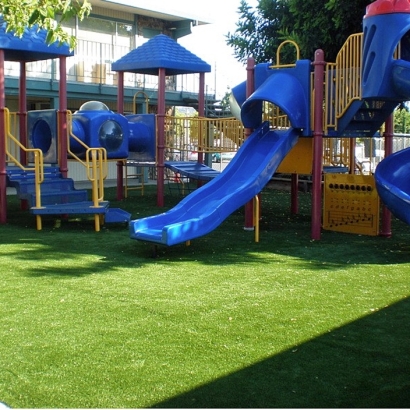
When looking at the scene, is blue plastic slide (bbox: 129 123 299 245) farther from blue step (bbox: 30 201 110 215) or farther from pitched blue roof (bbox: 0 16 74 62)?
pitched blue roof (bbox: 0 16 74 62)

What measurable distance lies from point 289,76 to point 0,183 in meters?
5.74

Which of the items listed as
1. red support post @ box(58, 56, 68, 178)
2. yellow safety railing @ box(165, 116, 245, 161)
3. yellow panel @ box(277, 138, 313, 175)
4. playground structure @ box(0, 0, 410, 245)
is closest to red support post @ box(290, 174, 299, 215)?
playground structure @ box(0, 0, 410, 245)

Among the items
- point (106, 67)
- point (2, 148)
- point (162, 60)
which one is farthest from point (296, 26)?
point (106, 67)

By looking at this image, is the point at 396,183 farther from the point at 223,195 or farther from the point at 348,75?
the point at 223,195

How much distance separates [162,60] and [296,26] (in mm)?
3463

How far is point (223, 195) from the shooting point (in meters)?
10.5

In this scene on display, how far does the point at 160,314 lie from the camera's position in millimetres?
6363

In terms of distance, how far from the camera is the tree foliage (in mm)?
15664

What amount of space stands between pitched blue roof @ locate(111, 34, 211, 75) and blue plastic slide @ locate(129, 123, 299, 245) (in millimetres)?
5659

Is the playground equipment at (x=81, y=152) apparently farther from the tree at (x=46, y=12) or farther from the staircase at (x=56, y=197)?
the tree at (x=46, y=12)

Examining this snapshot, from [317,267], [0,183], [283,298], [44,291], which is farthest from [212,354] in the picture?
[0,183]

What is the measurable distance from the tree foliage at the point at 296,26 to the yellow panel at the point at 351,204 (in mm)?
5083

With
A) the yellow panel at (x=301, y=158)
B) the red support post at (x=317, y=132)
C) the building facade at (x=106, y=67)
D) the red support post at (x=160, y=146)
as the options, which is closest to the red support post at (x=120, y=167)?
the red support post at (x=160, y=146)

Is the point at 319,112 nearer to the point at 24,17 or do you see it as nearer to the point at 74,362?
the point at 24,17
